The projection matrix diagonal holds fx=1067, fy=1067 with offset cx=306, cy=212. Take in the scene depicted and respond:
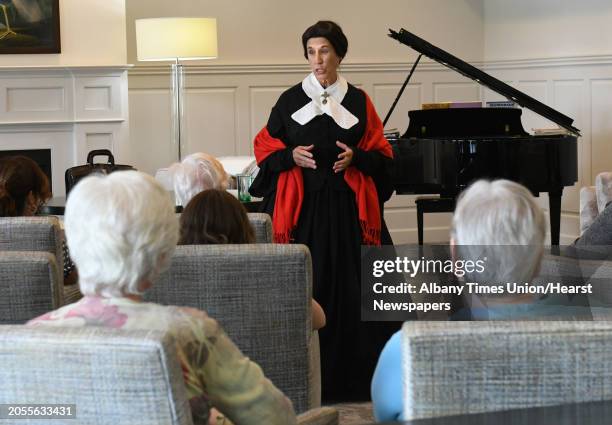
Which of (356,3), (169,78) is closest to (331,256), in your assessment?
(169,78)

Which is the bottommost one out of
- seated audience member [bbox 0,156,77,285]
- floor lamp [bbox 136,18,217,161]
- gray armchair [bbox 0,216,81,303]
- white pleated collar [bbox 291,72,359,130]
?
gray armchair [bbox 0,216,81,303]

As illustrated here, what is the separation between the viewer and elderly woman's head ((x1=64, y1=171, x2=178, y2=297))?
64.0 inches

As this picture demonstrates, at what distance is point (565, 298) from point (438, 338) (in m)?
1.58

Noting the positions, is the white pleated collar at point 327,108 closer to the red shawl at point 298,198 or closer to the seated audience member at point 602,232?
the red shawl at point 298,198

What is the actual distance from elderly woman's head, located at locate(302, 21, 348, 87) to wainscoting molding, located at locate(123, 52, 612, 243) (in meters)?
3.42

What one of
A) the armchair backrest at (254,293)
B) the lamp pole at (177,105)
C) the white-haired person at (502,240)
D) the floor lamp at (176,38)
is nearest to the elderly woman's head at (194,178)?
the armchair backrest at (254,293)

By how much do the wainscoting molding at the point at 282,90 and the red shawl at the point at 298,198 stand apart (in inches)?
133

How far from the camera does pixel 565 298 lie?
2859mm

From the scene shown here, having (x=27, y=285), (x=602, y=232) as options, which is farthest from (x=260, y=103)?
(x=27, y=285)

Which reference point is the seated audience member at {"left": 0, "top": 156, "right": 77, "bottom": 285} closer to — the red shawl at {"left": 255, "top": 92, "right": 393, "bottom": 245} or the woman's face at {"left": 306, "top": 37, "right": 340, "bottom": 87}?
the red shawl at {"left": 255, "top": 92, "right": 393, "bottom": 245}

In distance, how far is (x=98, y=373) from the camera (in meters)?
1.43

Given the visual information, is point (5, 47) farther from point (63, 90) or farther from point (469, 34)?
point (469, 34)

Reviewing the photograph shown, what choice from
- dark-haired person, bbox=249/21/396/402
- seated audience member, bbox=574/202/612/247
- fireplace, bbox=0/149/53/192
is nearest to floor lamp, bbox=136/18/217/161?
fireplace, bbox=0/149/53/192

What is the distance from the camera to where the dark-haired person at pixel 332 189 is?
411cm
